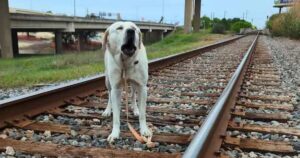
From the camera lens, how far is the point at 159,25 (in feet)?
259

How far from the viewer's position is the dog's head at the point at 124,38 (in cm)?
350

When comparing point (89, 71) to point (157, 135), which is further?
point (89, 71)

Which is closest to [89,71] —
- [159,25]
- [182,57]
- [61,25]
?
[182,57]

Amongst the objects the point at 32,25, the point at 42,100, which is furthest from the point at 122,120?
the point at 32,25

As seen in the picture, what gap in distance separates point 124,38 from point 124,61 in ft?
0.83

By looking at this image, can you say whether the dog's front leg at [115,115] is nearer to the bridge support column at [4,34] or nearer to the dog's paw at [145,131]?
the dog's paw at [145,131]

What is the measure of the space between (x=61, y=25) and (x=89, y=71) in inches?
1498

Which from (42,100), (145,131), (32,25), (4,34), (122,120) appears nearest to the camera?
(145,131)

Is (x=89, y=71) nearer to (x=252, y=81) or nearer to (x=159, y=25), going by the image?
(x=252, y=81)

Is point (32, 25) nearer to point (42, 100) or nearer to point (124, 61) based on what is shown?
point (42, 100)

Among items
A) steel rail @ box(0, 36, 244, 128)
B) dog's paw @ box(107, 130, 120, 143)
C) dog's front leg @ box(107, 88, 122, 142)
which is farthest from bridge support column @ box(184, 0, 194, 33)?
dog's paw @ box(107, 130, 120, 143)

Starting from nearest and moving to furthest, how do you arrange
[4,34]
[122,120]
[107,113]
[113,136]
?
[113,136] → [122,120] → [107,113] → [4,34]

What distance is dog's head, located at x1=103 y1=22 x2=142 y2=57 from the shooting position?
3.50 m

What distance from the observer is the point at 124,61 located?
368 centimetres
